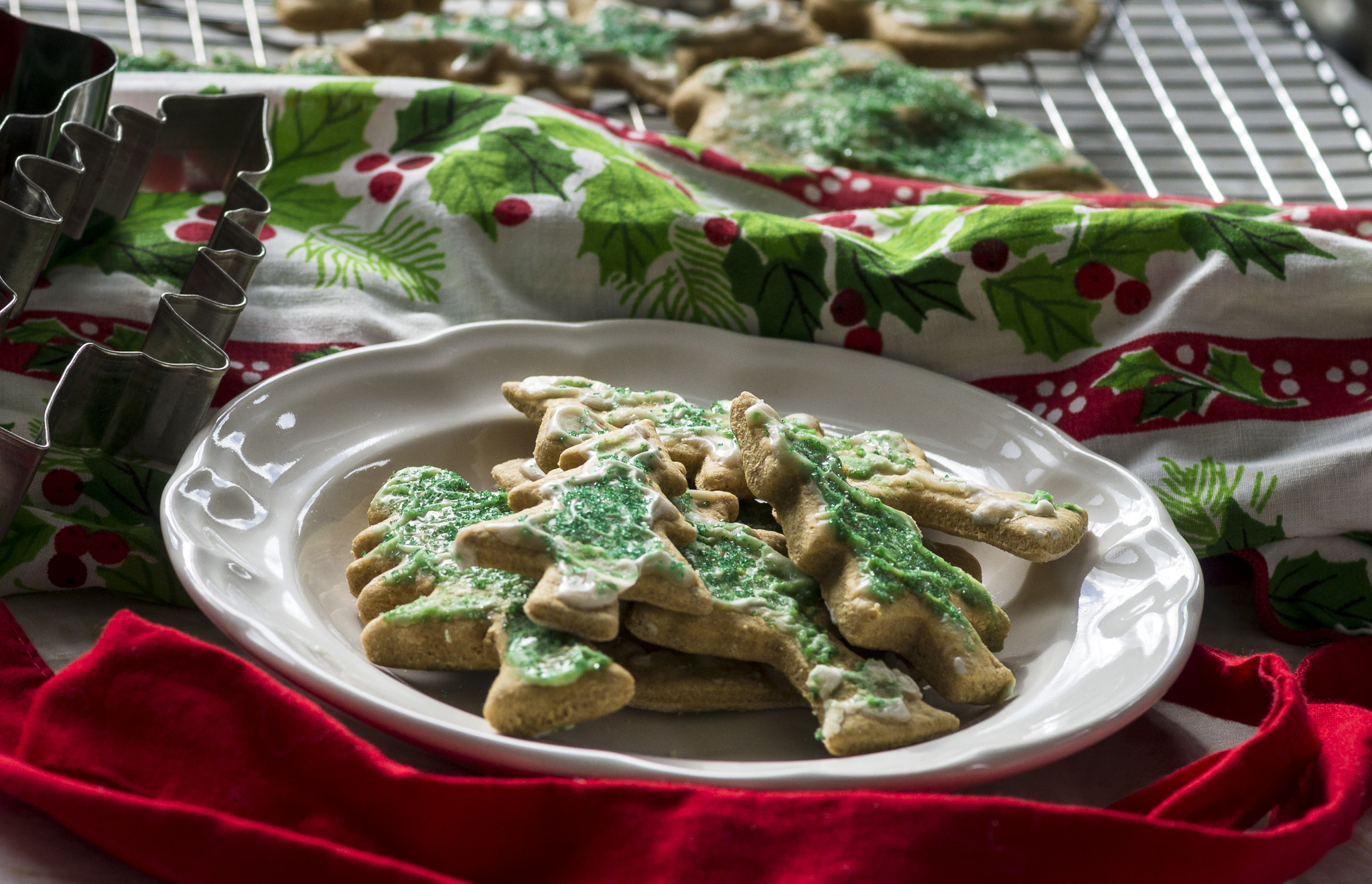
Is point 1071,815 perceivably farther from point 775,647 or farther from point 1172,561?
point 1172,561

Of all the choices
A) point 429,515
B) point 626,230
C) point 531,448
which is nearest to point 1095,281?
point 626,230

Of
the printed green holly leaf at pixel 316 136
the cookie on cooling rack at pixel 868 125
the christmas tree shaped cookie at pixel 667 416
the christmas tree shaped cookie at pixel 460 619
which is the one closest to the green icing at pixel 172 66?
the printed green holly leaf at pixel 316 136

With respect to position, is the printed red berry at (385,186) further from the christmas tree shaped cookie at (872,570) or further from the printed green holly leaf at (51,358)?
the christmas tree shaped cookie at (872,570)

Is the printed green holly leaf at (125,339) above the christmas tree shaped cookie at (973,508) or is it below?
above

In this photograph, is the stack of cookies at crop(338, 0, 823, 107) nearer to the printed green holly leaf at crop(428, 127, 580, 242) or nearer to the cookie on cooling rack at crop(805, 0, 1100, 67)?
the cookie on cooling rack at crop(805, 0, 1100, 67)

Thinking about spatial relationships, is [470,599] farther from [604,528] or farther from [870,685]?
[870,685]

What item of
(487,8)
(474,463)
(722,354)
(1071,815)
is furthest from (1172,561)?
(487,8)
